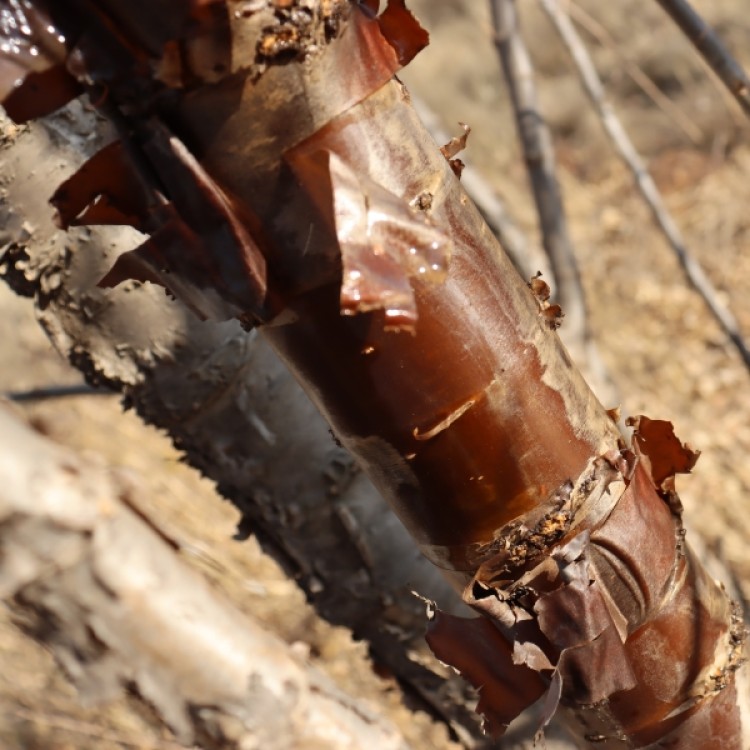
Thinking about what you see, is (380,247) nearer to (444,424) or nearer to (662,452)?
(444,424)

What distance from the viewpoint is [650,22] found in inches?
139

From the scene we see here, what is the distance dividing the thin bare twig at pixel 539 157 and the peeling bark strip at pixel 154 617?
2.14ft

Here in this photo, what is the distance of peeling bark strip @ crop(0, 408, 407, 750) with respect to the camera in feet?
3.06

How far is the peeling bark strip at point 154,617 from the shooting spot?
0.93 metres

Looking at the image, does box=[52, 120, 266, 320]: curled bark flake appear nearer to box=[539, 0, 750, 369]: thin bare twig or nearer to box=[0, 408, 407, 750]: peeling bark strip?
box=[0, 408, 407, 750]: peeling bark strip

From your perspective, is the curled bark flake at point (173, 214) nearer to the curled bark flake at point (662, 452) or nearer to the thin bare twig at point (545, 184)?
the curled bark flake at point (662, 452)

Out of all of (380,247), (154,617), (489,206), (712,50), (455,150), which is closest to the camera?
(380,247)

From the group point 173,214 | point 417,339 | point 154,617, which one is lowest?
point 154,617

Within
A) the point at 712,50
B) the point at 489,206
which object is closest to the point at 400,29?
the point at 712,50

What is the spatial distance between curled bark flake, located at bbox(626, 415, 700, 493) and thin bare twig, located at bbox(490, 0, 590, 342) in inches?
30.7

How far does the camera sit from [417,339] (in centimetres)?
41

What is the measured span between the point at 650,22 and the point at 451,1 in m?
0.79

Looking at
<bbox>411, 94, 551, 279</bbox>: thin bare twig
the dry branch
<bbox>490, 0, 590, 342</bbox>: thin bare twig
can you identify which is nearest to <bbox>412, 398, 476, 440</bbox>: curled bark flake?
the dry branch

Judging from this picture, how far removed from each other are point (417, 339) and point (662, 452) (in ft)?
0.73
